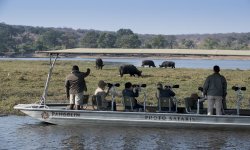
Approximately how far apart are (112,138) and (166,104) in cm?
232

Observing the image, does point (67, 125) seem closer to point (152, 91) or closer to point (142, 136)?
point (142, 136)

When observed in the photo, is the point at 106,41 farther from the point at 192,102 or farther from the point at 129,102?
the point at 192,102

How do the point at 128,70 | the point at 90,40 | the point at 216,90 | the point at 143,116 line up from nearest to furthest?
the point at 216,90 → the point at 143,116 → the point at 128,70 → the point at 90,40

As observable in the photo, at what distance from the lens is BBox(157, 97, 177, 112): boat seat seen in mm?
16266

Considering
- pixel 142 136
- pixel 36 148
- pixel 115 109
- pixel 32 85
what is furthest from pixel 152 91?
pixel 36 148

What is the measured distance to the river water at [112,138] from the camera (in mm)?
13859

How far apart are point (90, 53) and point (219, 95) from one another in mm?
4060

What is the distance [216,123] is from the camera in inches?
626

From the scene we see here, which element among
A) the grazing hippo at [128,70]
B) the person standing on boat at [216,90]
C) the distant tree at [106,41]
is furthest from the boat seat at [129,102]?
the distant tree at [106,41]

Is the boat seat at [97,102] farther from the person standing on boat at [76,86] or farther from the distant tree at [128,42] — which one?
the distant tree at [128,42]

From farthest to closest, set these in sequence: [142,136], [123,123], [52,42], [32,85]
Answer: [52,42], [32,85], [123,123], [142,136]

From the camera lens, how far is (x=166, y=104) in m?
16.4

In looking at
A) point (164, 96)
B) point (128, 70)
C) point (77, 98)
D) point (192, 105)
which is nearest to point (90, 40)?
point (128, 70)

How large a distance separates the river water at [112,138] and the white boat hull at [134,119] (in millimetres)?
170
